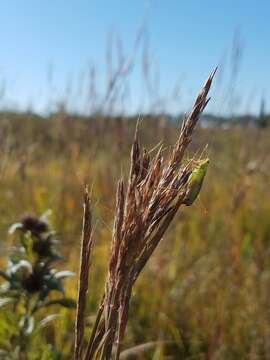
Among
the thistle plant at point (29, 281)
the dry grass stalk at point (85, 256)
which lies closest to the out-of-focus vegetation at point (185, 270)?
the thistle plant at point (29, 281)

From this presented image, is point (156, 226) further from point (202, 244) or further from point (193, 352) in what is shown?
point (202, 244)

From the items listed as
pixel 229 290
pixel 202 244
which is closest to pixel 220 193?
pixel 202 244

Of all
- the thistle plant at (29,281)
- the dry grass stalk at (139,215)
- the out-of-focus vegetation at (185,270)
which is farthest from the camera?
the out-of-focus vegetation at (185,270)

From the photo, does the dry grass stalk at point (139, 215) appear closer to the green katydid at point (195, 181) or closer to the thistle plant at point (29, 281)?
the green katydid at point (195, 181)

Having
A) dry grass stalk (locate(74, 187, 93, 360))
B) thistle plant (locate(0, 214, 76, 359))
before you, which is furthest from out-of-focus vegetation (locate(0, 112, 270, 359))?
dry grass stalk (locate(74, 187, 93, 360))

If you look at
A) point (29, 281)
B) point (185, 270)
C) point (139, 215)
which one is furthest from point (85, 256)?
point (185, 270)

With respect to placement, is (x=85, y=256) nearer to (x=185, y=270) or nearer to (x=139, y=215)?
(x=139, y=215)
